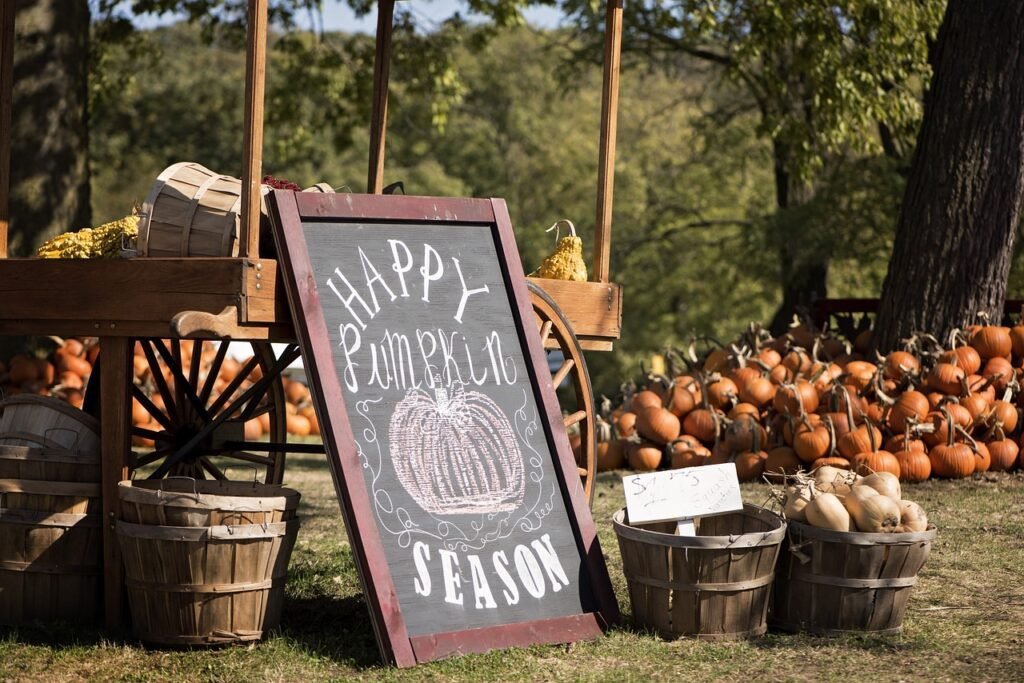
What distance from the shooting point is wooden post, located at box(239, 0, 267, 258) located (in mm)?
4277

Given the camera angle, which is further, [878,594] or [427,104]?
[427,104]

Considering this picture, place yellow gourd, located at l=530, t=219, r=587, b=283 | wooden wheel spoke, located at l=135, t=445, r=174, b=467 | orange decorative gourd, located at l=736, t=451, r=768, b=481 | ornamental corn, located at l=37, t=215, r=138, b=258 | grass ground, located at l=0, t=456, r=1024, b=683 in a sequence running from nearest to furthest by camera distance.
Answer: grass ground, located at l=0, t=456, r=1024, b=683 < wooden wheel spoke, located at l=135, t=445, r=174, b=467 < ornamental corn, located at l=37, t=215, r=138, b=258 < yellow gourd, located at l=530, t=219, r=587, b=283 < orange decorative gourd, located at l=736, t=451, r=768, b=481

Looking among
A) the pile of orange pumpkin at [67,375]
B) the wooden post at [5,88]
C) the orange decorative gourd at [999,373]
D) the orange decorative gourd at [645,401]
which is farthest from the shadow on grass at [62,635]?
the orange decorative gourd at [999,373]

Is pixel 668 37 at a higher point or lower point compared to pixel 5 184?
higher

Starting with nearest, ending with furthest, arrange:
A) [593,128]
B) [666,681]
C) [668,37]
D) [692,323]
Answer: [666,681] → [668,37] → [692,323] → [593,128]

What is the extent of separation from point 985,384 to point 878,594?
426cm

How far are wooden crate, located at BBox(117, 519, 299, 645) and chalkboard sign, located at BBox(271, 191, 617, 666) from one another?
357 millimetres

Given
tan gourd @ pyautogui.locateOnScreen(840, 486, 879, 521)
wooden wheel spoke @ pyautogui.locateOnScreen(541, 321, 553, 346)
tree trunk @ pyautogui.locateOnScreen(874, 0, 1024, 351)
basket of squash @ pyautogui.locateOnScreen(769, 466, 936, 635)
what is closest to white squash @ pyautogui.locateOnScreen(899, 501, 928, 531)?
basket of squash @ pyautogui.locateOnScreen(769, 466, 936, 635)

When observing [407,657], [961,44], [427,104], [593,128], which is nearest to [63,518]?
[407,657]

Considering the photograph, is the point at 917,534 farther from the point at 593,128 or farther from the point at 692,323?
the point at 593,128

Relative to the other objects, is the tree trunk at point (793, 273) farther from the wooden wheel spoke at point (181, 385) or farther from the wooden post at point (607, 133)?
the wooden wheel spoke at point (181, 385)

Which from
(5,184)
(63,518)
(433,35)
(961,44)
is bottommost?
(63,518)

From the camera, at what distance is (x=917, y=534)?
14.4 feet

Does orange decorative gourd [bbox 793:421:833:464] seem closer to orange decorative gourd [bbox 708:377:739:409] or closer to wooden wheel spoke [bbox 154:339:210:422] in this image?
orange decorative gourd [bbox 708:377:739:409]
